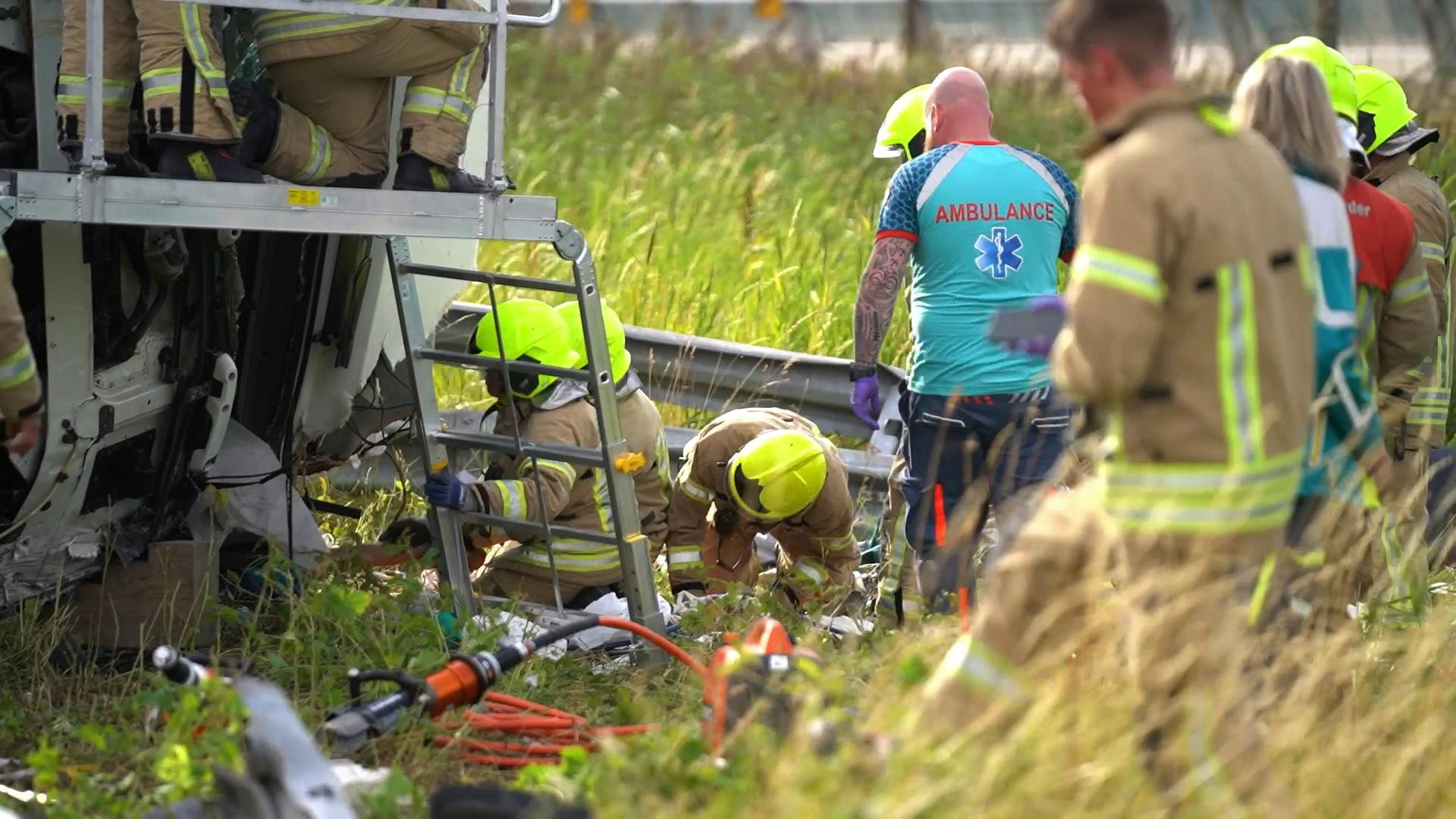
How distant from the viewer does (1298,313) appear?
368cm

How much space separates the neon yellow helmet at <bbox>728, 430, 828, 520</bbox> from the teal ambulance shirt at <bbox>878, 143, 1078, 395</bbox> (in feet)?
2.04

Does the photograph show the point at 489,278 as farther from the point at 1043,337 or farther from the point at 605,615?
the point at 1043,337

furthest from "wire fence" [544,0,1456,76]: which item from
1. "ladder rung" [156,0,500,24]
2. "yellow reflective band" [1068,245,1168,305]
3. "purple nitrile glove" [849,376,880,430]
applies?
"yellow reflective band" [1068,245,1168,305]

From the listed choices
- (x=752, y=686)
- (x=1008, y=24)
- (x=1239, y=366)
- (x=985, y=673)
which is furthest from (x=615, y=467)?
(x=1008, y=24)

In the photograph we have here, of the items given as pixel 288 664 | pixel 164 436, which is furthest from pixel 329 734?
pixel 164 436

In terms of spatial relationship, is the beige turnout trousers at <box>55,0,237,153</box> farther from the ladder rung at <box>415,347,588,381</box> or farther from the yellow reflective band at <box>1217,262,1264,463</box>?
the yellow reflective band at <box>1217,262,1264,463</box>

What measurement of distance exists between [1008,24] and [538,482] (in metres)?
19.2

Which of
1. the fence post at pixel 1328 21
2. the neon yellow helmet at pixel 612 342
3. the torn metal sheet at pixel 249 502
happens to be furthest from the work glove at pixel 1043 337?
the fence post at pixel 1328 21

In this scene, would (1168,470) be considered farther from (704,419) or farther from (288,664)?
(704,419)

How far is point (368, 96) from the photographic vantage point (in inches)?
209

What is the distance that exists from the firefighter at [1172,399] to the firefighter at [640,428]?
2677 millimetres

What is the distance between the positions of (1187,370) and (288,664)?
9.34 ft

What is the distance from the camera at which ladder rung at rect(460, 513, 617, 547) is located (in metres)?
5.93

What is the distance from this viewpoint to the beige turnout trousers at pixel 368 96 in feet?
16.7
